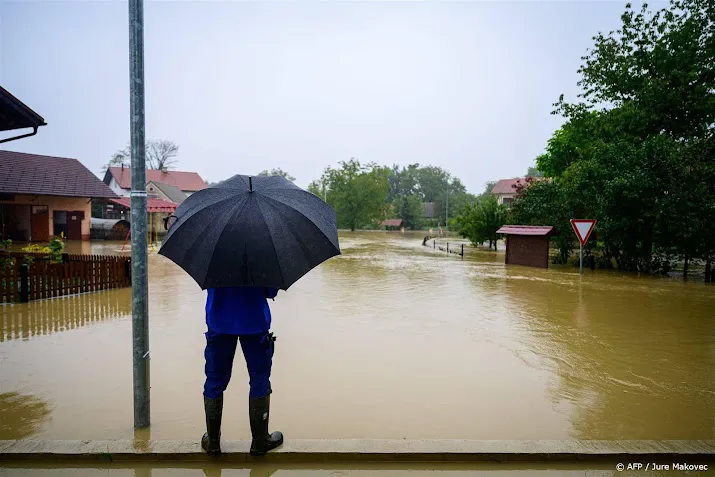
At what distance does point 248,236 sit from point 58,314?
25.1 ft

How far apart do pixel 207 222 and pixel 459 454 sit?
2545 mm

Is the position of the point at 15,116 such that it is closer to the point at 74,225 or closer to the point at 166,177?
the point at 74,225

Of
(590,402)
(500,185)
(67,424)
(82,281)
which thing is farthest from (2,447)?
(500,185)

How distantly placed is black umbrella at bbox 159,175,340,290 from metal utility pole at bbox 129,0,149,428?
43 centimetres

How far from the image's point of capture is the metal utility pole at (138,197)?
372 centimetres

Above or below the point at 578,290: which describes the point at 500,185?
above

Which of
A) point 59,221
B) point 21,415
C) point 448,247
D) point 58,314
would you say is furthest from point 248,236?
point 59,221

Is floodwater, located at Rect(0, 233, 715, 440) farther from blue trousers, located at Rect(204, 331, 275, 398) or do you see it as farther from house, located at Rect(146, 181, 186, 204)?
house, located at Rect(146, 181, 186, 204)

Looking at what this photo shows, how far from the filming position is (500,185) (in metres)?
79.1

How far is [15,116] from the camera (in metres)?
7.41

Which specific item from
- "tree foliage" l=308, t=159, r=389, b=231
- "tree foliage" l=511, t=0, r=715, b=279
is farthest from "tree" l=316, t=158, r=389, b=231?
"tree foliage" l=511, t=0, r=715, b=279

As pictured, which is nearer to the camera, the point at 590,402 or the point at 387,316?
the point at 590,402

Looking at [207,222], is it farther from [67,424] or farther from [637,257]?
[637,257]

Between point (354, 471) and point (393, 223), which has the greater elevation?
point (393, 223)
